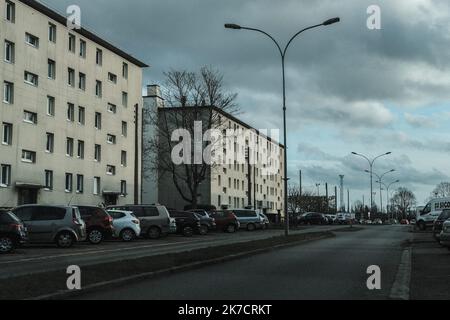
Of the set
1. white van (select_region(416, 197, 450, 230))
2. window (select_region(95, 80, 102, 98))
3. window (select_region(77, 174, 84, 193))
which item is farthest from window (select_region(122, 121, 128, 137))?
white van (select_region(416, 197, 450, 230))

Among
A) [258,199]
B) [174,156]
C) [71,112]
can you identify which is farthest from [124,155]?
[258,199]

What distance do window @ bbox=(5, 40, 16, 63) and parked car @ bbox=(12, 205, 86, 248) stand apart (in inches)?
909

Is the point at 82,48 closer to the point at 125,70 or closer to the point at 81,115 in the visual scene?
the point at 81,115

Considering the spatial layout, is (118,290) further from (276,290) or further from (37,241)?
(37,241)

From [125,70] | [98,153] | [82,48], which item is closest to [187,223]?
[98,153]

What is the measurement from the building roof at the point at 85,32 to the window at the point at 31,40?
2243mm

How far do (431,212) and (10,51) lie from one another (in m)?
33.4

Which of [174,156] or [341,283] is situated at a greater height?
[174,156]

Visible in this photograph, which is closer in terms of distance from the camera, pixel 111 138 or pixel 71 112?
pixel 71 112

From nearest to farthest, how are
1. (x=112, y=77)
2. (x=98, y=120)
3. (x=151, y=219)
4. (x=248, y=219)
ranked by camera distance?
(x=151, y=219) → (x=248, y=219) → (x=98, y=120) → (x=112, y=77)

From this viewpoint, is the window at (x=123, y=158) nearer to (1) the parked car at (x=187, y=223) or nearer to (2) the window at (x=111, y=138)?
(2) the window at (x=111, y=138)

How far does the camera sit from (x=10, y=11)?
42.6 metres

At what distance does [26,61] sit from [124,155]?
57.6ft

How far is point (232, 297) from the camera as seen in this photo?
9242mm
